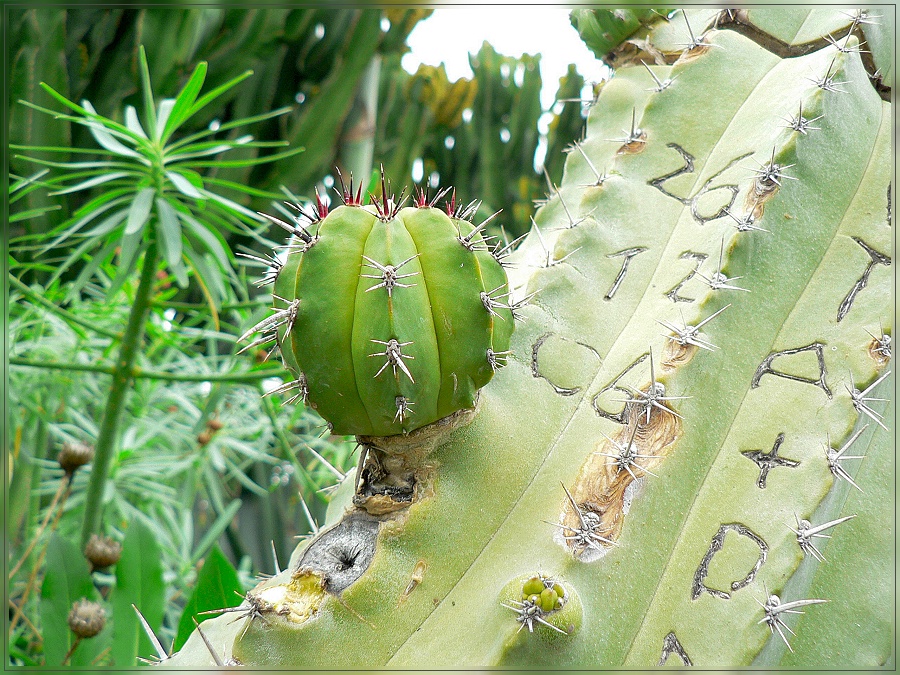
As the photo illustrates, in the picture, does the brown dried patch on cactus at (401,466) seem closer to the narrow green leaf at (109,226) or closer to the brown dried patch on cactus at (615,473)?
the brown dried patch on cactus at (615,473)

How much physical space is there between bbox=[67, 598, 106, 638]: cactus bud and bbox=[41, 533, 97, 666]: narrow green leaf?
6 centimetres

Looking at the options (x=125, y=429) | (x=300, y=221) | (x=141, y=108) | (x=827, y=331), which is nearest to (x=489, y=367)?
(x=300, y=221)

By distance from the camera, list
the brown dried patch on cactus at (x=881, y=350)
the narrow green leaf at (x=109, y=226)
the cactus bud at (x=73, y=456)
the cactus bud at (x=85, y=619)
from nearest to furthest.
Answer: the brown dried patch on cactus at (x=881, y=350), the cactus bud at (x=85, y=619), the narrow green leaf at (x=109, y=226), the cactus bud at (x=73, y=456)

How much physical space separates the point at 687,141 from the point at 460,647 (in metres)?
0.94

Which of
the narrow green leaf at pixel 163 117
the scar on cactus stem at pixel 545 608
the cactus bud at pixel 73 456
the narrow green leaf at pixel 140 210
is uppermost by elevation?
the narrow green leaf at pixel 163 117

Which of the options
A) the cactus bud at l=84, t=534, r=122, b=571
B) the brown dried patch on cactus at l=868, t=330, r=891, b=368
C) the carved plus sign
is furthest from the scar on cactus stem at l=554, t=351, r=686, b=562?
the cactus bud at l=84, t=534, r=122, b=571

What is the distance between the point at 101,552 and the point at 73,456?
243 mm

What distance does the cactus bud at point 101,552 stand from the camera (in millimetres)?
1299

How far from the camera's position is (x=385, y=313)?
2.59ft

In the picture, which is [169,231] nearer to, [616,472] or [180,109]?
[180,109]

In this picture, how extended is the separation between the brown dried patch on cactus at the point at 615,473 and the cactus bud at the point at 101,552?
89 cm

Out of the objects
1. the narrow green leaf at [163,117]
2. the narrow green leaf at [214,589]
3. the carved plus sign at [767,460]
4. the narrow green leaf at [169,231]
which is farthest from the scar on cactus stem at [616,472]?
the narrow green leaf at [163,117]

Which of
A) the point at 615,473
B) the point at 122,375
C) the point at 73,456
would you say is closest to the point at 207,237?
the point at 122,375

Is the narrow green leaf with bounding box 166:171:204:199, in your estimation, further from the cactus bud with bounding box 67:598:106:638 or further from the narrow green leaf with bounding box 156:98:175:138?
the cactus bud with bounding box 67:598:106:638
